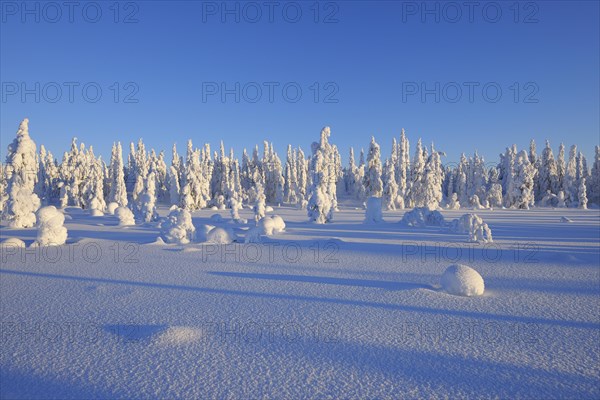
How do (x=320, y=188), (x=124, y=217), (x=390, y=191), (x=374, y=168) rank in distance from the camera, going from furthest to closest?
(x=374, y=168) < (x=390, y=191) < (x=320, y=188) < (x=124, y=217)

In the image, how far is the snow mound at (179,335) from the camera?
4.70 m

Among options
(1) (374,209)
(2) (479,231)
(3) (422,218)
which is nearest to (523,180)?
(3) (422,218)

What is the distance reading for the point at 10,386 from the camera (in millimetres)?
3672

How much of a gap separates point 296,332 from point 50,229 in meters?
14.1

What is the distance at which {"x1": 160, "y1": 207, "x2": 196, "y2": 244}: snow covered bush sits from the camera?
47.8 ft

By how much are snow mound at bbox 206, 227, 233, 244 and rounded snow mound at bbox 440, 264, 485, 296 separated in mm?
9889

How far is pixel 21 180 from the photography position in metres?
23.0

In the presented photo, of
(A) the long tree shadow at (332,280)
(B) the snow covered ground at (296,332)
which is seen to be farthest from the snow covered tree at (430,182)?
(A) the long tree shadow at (332,280)

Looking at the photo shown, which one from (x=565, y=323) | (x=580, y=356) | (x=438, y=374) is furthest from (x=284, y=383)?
(x=565, y=323)

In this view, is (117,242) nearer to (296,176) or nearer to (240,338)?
(240,338)

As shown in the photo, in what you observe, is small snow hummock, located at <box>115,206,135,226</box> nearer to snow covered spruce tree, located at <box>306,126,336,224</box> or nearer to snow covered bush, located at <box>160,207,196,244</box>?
snow covered bush, located at <box>160,207,196,244</box>

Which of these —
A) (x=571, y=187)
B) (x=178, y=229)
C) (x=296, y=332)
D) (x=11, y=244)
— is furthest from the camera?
(x=571, y=187)

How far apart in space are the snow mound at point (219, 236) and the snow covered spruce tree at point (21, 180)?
54.9ft

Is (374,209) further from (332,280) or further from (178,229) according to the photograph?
(332,280)
